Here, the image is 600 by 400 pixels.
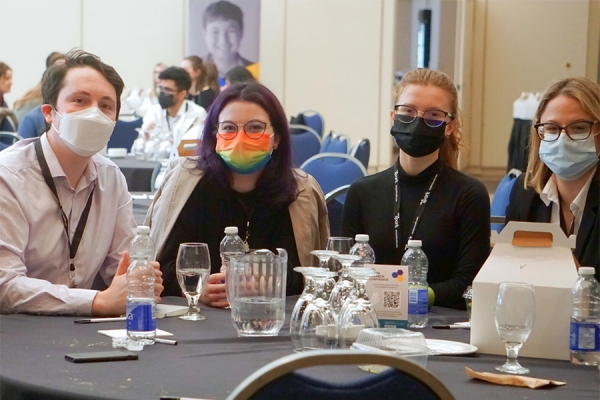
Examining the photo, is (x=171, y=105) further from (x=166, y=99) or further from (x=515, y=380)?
(x=515, y=380)

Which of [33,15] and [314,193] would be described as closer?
[314,193]

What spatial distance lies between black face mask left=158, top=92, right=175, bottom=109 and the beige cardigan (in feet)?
14.9

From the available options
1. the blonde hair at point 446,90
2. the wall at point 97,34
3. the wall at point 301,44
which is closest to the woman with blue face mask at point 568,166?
the blonde hair at point 446,90

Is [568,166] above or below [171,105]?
below

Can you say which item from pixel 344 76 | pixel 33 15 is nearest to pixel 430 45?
pixel 344 76

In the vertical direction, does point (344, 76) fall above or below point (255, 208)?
above

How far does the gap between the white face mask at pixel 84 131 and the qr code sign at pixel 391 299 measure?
1.13 metres

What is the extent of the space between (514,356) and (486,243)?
95 centimetres

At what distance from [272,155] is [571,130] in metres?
1.03

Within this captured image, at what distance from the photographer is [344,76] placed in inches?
469

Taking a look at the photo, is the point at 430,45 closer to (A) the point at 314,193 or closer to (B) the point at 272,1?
(B) the point at 272,1

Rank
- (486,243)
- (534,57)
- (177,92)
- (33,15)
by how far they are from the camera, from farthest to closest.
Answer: (534,57)
(33,15)
(177,92)
(486,243)

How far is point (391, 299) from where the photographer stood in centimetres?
220

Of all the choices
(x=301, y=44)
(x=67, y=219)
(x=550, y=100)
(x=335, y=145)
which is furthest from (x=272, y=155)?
(x=301, y=44)
